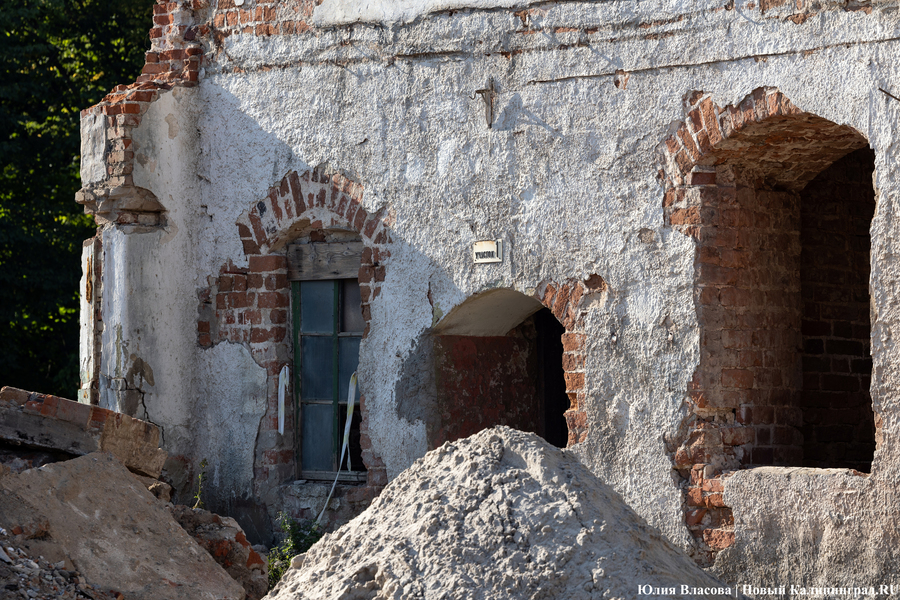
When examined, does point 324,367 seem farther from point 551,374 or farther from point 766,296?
point 766,296

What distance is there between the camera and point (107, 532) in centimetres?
518

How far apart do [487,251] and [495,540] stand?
9.21 ft

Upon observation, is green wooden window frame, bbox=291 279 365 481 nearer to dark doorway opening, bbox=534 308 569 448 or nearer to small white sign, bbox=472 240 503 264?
small white sign, bbox=472 240 503 264

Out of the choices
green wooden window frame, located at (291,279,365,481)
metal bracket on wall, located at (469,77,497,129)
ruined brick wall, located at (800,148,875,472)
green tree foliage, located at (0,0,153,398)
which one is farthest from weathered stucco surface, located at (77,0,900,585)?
green tree foliage, located at (0,0,153,398)

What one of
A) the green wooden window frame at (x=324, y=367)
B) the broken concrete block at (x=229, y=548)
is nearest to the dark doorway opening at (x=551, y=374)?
the green wooden window frame at (x=324, y=367)

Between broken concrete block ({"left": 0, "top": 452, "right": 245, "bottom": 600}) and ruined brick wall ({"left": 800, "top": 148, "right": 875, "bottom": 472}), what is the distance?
3407mm

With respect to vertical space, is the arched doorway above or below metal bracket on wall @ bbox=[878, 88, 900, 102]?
below

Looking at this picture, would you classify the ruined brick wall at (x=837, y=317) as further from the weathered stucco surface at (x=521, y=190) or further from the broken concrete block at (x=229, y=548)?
the broken concrete block at (x=229, y=548)

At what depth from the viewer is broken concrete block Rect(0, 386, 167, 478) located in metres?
5.72

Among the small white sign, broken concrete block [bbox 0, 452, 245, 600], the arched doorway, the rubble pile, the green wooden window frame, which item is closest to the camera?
the rubble pile

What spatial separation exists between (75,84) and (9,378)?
3554 millimetres

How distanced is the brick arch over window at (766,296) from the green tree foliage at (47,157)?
27.7 feet

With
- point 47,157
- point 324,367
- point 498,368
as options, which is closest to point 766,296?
point 498,368

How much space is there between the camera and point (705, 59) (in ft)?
18.7
